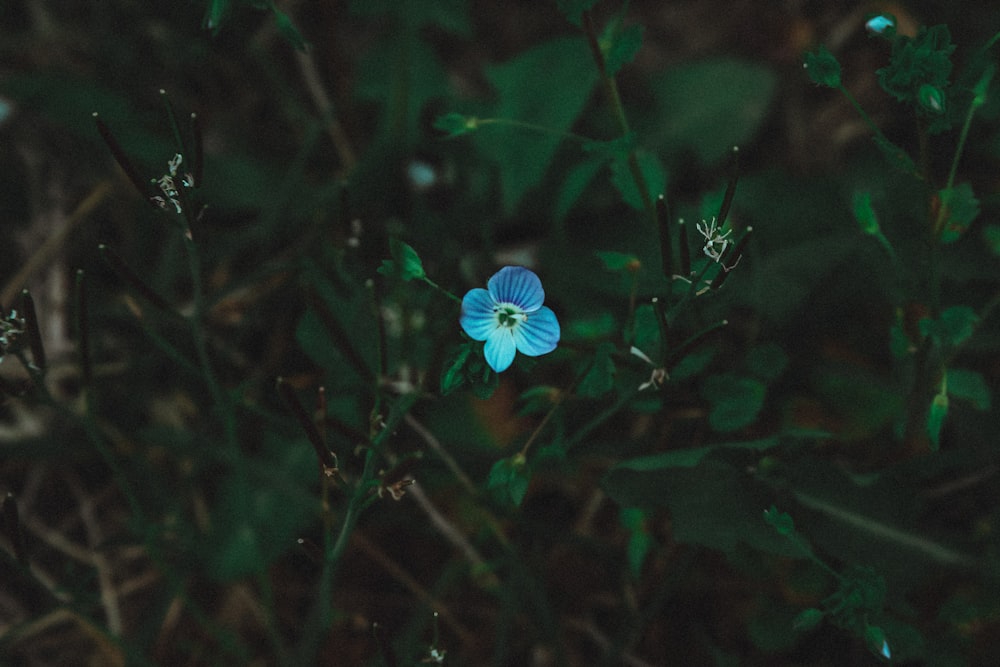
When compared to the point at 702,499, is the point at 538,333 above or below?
above

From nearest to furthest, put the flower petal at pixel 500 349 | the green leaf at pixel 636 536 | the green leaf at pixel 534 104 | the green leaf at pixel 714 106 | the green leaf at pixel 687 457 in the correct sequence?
the flower petal at pixel 500 349, the green leaf at pixel 687 457, the green leaf at pixel 636 536, the green leaf at pixel 534 104, the green leaf at pixel 714 106

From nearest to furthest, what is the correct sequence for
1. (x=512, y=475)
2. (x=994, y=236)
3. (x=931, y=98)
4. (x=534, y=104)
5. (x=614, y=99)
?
(x=931, y=98) → (x=512, y=475) → (x=614, y=99) → (x=994, y=236) → (x=534, y=104)

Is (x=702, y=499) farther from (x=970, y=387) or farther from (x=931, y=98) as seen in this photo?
(x=931, y=98)

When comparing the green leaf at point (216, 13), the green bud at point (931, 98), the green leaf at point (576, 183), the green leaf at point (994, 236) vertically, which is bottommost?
the green leaf at point (994, 236)

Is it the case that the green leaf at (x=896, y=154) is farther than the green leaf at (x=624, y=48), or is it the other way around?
the green leaf at (x=624, y=48)

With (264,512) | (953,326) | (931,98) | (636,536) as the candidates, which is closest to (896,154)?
(931,98)

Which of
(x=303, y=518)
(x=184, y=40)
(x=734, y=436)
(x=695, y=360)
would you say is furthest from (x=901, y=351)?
(x=184, y=40)

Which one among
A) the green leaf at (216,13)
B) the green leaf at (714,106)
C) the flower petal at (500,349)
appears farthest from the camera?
the green leaf at (714,106)

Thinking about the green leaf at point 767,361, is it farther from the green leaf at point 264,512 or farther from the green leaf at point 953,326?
the green leaf at point 264,512

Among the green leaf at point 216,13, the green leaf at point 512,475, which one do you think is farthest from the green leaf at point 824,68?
the green leaf at point 216,13

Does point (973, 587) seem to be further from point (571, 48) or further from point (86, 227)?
point (86, 227)
